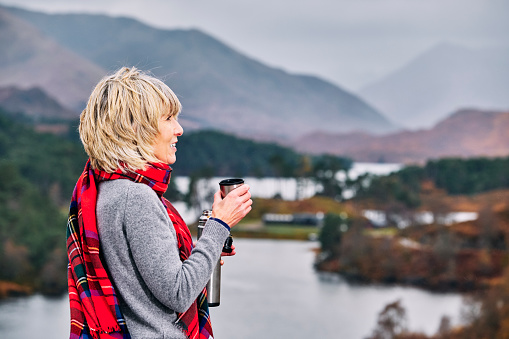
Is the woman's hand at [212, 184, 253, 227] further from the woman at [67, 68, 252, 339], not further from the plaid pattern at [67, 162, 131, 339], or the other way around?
the plaid pattern at [67, 162, 131, 339]

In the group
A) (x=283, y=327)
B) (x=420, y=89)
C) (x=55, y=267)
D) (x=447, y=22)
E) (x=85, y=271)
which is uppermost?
(x=447, y=22)

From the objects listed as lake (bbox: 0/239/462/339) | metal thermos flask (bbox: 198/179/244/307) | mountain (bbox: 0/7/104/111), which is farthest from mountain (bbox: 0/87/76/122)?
metal thermos flask (bbox: 198/179/244/307)

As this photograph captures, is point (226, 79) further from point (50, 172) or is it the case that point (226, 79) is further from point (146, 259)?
point (146, 259)

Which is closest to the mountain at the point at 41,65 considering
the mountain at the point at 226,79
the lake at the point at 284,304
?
the mountain at the point at 226,79

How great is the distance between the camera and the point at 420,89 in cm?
2770

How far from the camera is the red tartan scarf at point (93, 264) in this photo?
3.23ft

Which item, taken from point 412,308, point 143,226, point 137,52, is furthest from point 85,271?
point 137,52

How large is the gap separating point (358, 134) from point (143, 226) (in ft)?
86.2

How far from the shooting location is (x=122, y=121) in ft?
3.22

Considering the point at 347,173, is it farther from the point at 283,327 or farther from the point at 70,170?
the point at 70,170

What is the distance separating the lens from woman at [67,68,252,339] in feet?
3.14

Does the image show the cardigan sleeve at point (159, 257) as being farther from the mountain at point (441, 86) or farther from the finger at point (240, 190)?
the mountain at point (441, 86)

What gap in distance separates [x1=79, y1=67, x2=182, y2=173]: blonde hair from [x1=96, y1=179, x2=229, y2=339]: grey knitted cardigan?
1.5 inches

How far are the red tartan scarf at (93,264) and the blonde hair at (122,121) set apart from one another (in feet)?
0.07
